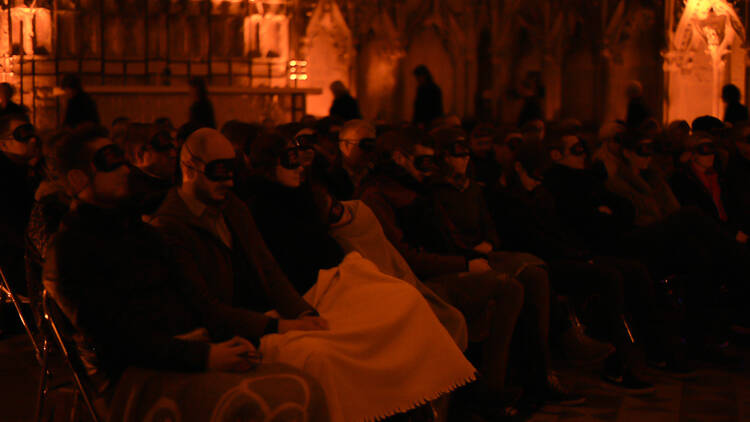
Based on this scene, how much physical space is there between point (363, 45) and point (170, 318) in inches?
539

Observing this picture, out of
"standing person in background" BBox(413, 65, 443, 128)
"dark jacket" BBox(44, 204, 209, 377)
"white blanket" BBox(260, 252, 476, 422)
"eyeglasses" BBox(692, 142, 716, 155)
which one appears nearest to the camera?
"dark jacket" BBox(44, 204, 209, 377)

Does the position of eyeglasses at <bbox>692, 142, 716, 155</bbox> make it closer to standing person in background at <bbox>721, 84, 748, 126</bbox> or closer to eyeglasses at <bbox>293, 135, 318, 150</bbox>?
eyeglasses at <bbox>293, 135, 318, 150</bbox>

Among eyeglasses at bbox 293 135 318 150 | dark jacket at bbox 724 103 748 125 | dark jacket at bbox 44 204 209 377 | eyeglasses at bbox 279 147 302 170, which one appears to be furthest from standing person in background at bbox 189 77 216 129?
dark jacket at bbox 44 204 209 377

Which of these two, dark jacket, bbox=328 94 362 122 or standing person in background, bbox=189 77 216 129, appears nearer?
standing person in background, bbox=189 77 216 129

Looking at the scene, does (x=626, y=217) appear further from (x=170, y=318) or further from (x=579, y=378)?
(x=170, y=318)

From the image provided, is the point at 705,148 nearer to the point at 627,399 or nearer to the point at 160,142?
the point at 627,399

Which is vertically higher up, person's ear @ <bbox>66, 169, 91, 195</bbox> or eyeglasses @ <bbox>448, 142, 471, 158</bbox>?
eyeglasses @ <bbox>448, 142, 471, 158</bbox>

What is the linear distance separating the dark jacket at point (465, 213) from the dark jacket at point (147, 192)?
4.81ft

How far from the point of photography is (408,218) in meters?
5.44

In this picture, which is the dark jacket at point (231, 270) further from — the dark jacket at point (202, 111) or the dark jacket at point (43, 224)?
the dark jacket at point (202, 111)

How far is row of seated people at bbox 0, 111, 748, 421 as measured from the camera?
11.5 ft

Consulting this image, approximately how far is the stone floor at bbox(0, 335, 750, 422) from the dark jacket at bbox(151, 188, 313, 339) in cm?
157

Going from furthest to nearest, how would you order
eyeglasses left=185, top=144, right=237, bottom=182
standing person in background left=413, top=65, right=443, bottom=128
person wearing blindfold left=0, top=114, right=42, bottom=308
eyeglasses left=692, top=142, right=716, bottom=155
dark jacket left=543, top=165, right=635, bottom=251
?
standing person in background left=413, top=65, right=443, bottom=128 → eyeglasses left=692, top=142, right=716, bottom=155 → dark jacket left=543, top=165, right=635, bottom=251 → person wearing blindfold left=0, top=114, right=42, bottom=308 → eyeglasses left=185, top=144, right=237, bottom=182

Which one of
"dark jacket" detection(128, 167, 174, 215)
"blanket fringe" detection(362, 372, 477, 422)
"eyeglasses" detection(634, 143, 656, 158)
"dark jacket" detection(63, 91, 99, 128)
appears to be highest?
"dark jacket" detection(63, 91, 99, 128)
